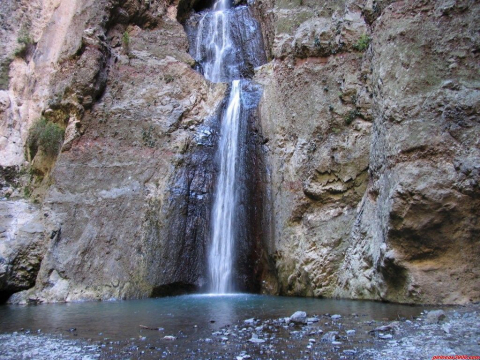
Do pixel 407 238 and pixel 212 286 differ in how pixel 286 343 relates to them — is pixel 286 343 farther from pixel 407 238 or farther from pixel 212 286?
pixel 212 286

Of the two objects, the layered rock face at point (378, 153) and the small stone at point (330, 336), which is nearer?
the small stone at point (330, 336)

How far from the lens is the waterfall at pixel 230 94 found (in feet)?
44.4

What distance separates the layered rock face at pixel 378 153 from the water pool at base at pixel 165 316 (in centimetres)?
136

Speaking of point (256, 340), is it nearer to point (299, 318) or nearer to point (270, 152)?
point (299, 318)

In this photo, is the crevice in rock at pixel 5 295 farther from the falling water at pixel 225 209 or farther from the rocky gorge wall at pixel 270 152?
the falling water at pixel 225 209

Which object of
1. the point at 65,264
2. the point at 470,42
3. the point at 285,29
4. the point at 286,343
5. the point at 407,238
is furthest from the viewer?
the point at 285,29

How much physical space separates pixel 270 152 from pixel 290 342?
9.51m

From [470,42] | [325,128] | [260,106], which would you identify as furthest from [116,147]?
[470,42]

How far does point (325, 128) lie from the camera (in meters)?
13.0

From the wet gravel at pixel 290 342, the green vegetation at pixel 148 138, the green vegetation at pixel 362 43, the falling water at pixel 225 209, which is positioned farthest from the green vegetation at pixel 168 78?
the wet gravel at pixel 290 342

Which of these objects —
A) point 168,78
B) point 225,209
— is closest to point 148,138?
point 168,78

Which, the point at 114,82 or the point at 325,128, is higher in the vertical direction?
the point at 114,82

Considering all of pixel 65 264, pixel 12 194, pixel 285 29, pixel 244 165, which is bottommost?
pixel 65 264

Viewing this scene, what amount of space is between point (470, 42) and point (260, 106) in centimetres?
758
